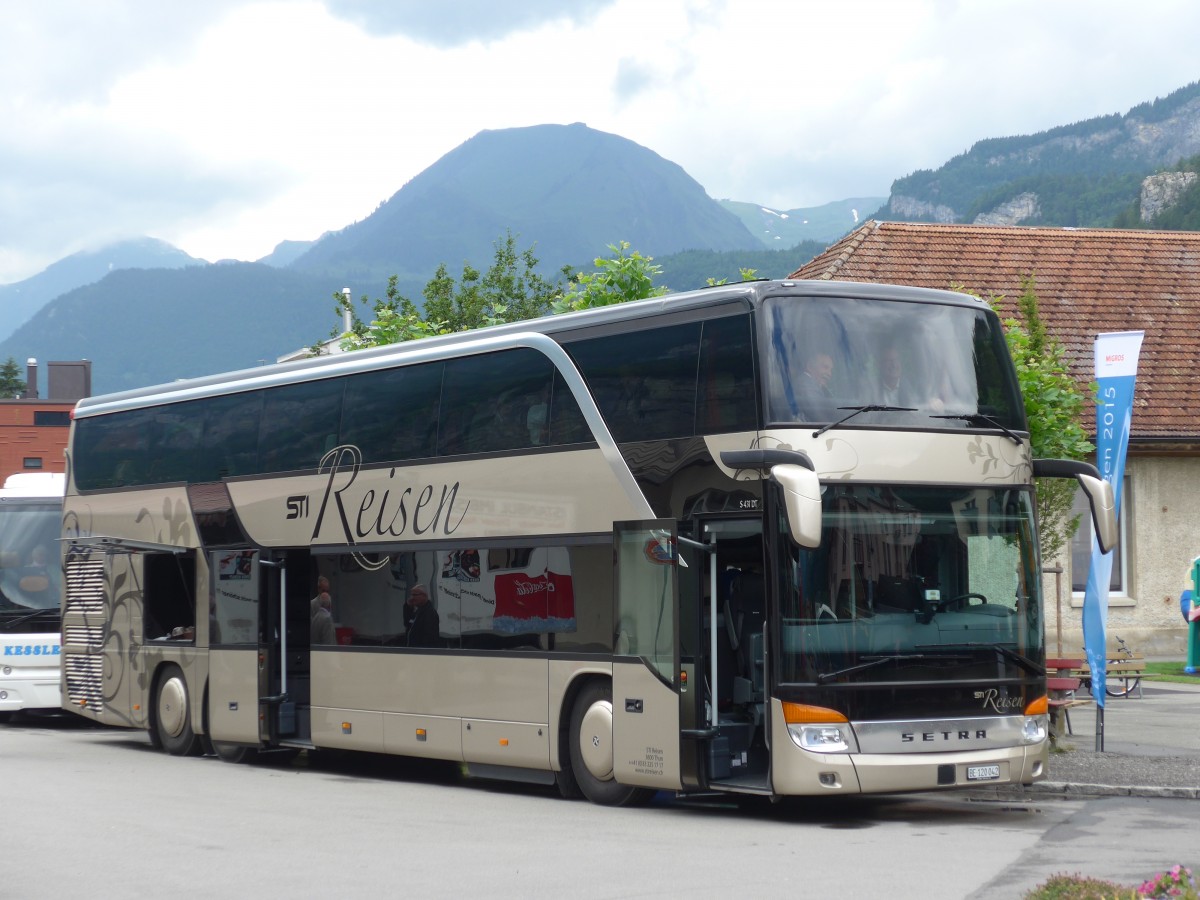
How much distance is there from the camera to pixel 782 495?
38.5ft

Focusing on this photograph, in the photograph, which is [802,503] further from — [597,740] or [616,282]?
[616,282]

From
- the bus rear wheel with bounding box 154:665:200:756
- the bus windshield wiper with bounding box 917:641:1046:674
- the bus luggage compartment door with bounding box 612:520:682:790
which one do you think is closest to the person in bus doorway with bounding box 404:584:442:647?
the bus luggage compartment door with bounding box 612:520:682:790

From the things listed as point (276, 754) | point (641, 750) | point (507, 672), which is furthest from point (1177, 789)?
point (276, 754)

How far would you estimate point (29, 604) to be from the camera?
24047 millimetres

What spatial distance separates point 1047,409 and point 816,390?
5.21m

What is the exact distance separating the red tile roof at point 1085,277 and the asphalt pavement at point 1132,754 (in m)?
7.99

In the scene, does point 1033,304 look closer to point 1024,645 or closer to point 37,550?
point 1024,645

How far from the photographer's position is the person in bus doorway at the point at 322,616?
16.8 m

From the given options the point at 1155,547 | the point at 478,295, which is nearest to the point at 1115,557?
the point at 1155,547

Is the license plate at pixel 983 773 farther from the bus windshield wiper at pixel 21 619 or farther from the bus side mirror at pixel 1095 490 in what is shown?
the bus windshield wiper at pixel 21 619

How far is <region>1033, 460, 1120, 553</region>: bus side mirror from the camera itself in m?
12.9

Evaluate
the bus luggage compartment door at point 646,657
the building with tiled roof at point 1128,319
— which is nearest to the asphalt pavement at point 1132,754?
the bus luggage compartment door at point 646,657

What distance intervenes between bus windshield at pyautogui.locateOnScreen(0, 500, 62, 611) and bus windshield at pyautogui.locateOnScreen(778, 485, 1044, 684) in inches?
608

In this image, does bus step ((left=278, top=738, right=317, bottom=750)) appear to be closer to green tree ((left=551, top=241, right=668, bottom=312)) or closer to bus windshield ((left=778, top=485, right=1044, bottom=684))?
green tree ((left=551, top=241, right=668, bottom=312))
